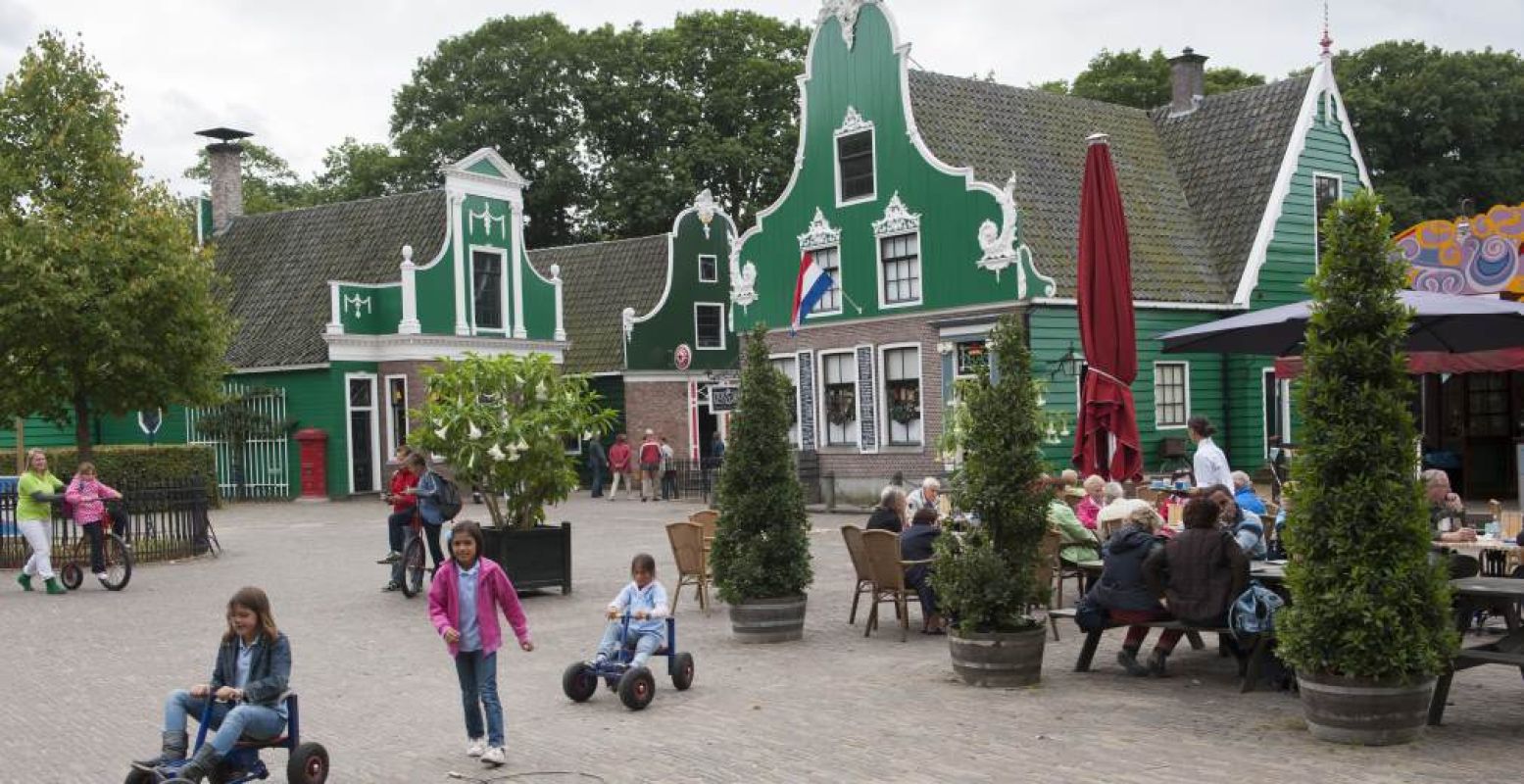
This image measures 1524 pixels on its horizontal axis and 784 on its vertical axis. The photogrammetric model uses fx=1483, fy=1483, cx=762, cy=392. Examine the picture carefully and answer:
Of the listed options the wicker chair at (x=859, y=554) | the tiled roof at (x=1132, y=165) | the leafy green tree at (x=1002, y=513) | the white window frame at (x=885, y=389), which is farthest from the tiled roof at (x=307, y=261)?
the leafy green tree at (x=1002, y=513)

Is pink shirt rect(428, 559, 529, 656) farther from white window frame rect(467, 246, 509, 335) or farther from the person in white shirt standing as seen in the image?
white window frame rect(467, 246, 509, 335)

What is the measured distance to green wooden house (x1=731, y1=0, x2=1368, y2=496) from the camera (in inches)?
1057

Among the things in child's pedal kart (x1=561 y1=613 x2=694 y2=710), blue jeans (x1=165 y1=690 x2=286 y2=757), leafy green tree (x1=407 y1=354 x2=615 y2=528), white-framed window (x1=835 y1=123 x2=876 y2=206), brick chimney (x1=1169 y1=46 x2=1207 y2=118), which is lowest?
child's pedal kart (x1=561 y1=613 x2=694 y2=710)

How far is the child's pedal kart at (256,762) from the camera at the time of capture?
23.2 ft

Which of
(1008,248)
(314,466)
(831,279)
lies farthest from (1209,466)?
(314,466)

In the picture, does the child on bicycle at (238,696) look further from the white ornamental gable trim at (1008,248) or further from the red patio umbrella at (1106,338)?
the white ornamental gable trim at (1008,248)

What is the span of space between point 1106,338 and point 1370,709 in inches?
261

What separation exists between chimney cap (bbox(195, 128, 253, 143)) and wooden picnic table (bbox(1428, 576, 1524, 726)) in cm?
3801

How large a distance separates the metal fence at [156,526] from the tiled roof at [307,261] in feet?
45.6

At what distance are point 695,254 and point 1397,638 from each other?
34.2 meters

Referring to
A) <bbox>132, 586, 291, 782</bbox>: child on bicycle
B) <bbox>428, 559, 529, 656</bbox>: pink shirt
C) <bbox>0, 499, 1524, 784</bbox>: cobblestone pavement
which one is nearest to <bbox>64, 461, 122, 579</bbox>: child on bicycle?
<bbox>0, 499, 1524, 784</bbox>: cobblestone pavement

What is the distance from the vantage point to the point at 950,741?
8.24 meters

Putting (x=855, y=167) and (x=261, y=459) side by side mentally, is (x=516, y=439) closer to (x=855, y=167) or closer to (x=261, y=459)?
(x=855, y=167)

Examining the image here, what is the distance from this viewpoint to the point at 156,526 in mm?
21484
